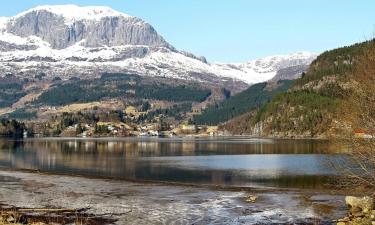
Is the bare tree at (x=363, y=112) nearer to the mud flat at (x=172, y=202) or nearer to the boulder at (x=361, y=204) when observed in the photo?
the boulder at (x=361, y=204)

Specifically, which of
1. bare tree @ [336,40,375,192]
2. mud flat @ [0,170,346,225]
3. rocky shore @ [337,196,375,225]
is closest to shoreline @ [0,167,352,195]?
mud flat @ [0,170,346,225]

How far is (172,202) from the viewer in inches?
2788

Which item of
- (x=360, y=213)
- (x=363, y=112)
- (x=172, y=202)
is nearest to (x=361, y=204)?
(x=360, y=213)

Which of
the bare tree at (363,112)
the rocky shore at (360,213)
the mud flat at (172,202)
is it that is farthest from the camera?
the mud flat at (172,202)

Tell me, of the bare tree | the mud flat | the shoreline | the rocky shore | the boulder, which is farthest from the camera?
the shoreline

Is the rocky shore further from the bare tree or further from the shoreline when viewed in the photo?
the shoreline

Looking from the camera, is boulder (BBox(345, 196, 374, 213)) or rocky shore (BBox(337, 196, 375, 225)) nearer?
rocky shore (BBox(337, 196, 375, 225))

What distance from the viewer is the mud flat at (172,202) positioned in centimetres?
5856

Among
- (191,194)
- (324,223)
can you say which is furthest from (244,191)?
(324,223)

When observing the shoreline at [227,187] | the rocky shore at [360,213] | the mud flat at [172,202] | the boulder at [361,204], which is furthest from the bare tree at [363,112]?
the shoreline at [227,187]

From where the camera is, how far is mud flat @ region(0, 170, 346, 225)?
58562mm

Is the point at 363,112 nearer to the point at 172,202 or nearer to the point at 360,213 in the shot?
the point at 360,213

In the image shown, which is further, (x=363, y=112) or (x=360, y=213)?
(x=360, y=213)

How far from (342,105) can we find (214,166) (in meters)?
78.5
